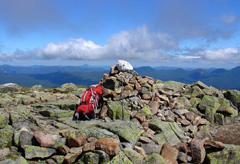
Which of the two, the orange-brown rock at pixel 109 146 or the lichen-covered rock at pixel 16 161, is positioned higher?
the orange-brown rock at pixel 109 146

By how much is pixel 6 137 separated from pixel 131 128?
6.91 meters

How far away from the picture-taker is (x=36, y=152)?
797 cm

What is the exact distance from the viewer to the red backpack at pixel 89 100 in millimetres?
13545

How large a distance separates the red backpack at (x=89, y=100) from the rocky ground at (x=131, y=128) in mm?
853

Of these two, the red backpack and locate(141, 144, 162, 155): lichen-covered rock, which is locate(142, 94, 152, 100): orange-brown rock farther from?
locate(141, 144, 162, 155): lichen-covered rock

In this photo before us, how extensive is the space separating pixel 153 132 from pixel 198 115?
25.4 feet

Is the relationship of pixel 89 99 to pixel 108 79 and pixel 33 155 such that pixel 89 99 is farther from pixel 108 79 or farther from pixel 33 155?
pixel 33 155

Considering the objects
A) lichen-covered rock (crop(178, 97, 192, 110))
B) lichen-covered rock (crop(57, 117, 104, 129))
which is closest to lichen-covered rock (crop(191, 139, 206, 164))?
lichen-covered rock (crop(57, 117, 104, 129))

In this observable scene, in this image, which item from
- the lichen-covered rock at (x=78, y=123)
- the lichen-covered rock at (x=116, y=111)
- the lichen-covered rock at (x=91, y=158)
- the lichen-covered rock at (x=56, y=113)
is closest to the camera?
the lichen-covered rock at (x=91, y=158)

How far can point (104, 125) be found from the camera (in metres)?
11.1

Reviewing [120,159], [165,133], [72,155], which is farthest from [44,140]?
[165,133]

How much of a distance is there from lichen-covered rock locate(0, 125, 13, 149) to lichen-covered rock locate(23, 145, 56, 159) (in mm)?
1347

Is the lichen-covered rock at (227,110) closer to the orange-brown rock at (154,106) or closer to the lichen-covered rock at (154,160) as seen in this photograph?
the orange-brown rock at (154,106)

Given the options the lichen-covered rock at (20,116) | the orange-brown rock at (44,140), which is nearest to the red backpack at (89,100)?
the lichen-covered rock at (20,116)
